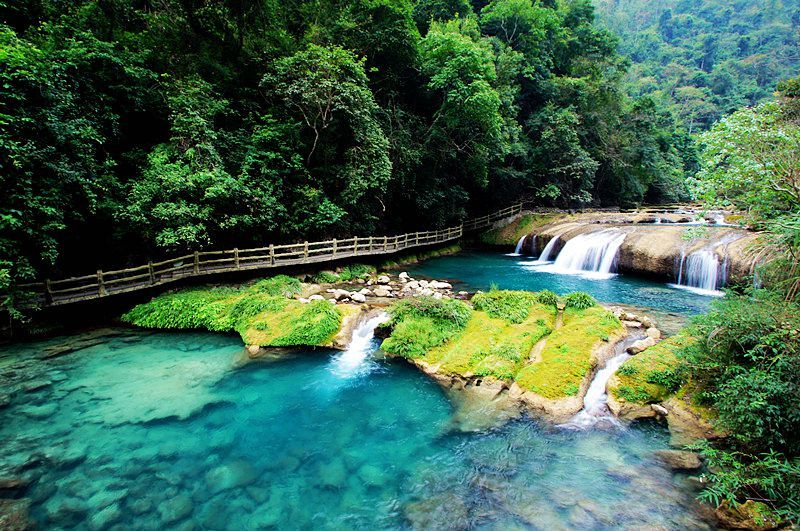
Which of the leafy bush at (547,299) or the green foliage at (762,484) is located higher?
the leafy bush at (547,299)

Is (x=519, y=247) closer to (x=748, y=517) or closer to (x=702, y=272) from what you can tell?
(x=702, y=272)

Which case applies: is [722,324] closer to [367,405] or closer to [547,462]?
[547,462]

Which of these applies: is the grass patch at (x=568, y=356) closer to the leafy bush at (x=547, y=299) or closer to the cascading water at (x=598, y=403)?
the cascading water at (x=598, y=403)

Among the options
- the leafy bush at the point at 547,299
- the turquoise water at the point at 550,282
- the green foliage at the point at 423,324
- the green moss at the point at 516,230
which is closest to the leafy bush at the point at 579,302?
the leafy bush at the point at 547,299

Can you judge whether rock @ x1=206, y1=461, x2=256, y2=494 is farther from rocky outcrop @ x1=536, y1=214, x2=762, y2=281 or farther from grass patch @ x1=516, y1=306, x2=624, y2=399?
rocky outcrop @ x1=536, y1=214, x2=762, y2=281

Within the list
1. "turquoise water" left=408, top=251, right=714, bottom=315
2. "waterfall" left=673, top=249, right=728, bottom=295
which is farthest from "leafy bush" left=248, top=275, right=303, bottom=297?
"waterfall" left=673, top=249, right=728, bottom=295
